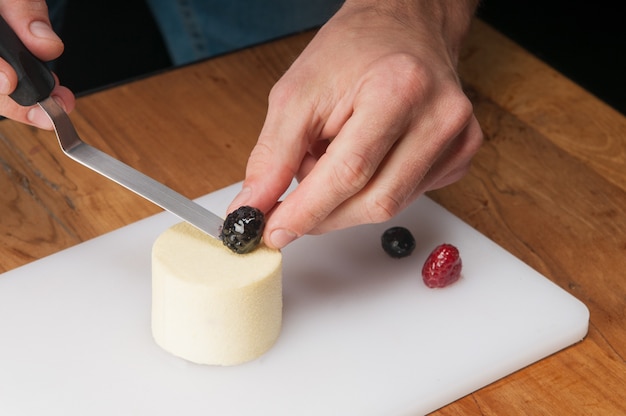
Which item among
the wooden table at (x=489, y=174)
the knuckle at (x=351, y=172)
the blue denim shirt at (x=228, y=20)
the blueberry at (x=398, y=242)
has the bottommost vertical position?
the blue denim shirt at (x=228, y=20)

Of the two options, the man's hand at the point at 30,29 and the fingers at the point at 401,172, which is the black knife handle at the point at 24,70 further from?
the fingers at the point at 401,172

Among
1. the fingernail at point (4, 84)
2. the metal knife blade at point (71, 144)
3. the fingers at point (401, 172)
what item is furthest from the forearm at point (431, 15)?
the fingernail at point (4, 84)

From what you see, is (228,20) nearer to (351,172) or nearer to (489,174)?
(489,174)

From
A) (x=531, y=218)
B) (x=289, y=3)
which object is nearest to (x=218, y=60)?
(x=289, y=3)

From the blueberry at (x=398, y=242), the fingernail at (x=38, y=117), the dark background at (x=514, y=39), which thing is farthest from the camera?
the dark background at (x=514, y=39)

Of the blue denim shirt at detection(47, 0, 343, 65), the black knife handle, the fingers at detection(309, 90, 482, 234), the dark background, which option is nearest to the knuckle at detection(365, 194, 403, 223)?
the fingers at detection(309, 90, 482, 234)

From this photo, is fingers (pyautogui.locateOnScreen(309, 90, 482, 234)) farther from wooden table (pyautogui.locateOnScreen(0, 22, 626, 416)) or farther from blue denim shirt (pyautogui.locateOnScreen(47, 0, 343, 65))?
blue denim shirt (pyautogui.locateOnScreen(47, 0, 343, 65))
